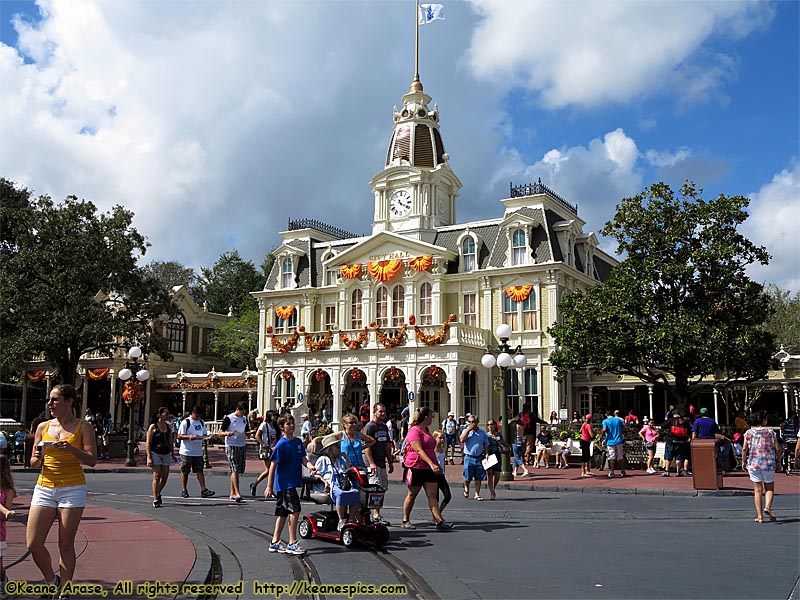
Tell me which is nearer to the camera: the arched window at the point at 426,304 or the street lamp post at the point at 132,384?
the street lamp post at the point at 132,384

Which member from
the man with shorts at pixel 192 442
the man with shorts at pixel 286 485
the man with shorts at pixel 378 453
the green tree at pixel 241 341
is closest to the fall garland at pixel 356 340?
the green tree at pixel 241 341

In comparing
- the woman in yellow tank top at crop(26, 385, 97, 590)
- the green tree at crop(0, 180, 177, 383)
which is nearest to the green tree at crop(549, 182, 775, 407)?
the green tree at crop(0, 180, 177, 383)

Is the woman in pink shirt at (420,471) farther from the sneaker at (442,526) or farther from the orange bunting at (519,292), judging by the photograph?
the orange bunting at (519,292)

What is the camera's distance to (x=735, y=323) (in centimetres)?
2653

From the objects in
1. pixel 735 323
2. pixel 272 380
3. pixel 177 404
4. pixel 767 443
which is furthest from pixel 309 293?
pixel 767 443

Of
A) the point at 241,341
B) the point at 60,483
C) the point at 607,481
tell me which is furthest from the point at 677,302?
the point at 241,341

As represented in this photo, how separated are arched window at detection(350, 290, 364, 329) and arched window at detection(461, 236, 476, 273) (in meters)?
5.42

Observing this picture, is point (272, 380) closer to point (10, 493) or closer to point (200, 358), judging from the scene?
point (200, 358)

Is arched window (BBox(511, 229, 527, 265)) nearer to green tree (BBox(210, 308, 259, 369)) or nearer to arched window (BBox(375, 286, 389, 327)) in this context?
arched window (BBox(375, 286, 389, 327))

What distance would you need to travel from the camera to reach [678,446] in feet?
65.2

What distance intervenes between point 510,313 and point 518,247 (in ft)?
10.1

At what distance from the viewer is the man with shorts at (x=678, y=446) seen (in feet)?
63.9

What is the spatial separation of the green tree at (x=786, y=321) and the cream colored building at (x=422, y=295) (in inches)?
470

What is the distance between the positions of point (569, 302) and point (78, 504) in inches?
980
